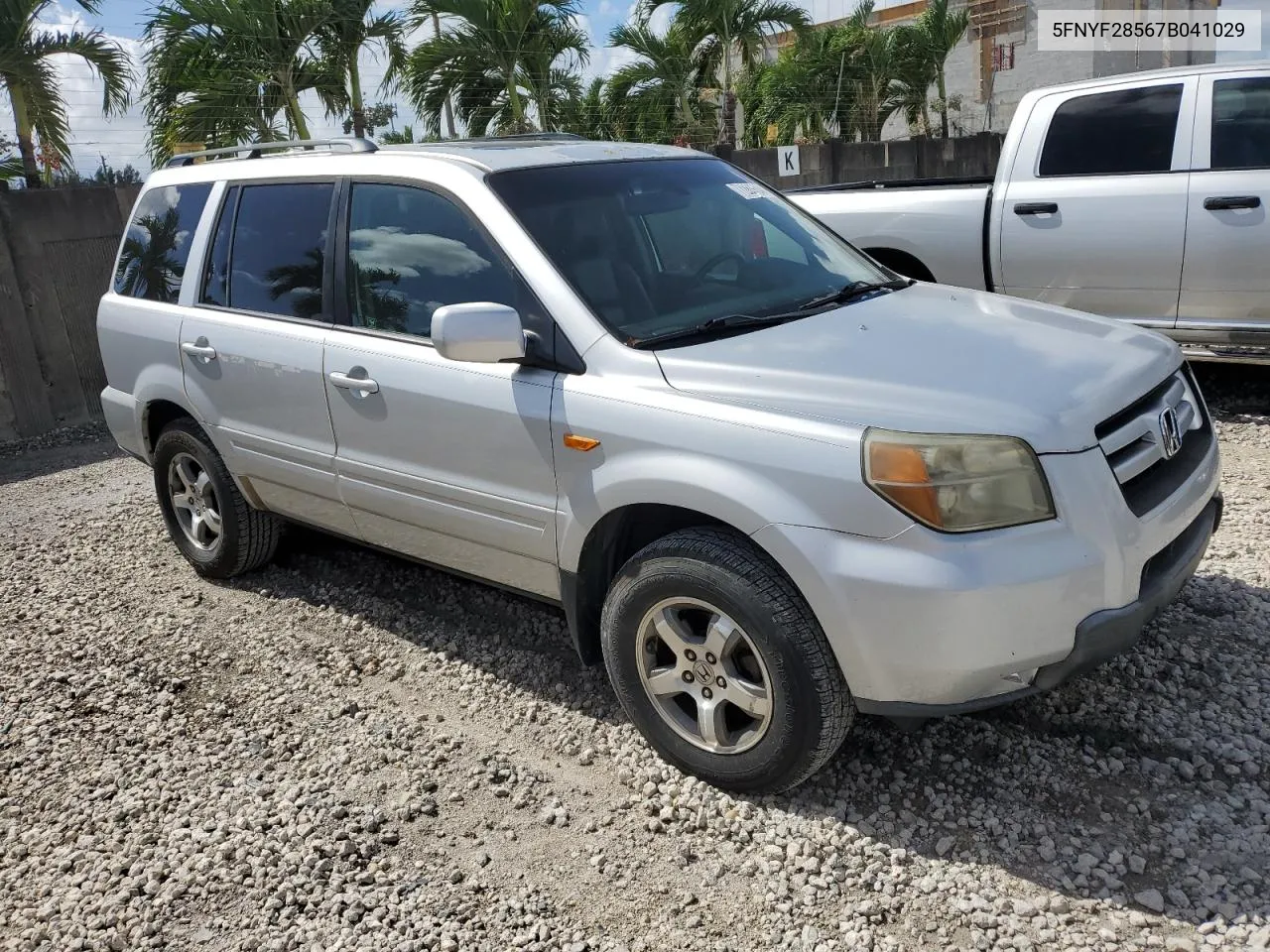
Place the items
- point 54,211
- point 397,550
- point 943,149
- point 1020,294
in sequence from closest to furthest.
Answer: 1. point 397,550
2. point 1020,294
3. point 54,211
4. point 943,149

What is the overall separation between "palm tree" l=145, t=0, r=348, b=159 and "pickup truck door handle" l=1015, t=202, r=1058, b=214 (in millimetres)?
8397

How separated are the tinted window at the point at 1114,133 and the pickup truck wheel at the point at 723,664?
4.71 m

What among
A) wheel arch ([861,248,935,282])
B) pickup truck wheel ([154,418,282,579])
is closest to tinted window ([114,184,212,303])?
pickup truck wheel ([154,418,282,579])

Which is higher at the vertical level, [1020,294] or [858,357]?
[858,357]

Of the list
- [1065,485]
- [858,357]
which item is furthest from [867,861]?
[858,357]

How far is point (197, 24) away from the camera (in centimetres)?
1148

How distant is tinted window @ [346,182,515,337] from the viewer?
3.62 m

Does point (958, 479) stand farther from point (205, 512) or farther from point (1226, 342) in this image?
point (1226, 342)

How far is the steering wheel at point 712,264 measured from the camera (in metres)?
3.68

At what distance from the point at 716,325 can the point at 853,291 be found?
2.30ft

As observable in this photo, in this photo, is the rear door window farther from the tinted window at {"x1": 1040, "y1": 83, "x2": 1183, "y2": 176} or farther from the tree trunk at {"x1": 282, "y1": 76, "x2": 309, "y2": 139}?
the tree trunk at {"x1": 282, "y1": 76, "x2": 309, "y2": 139}

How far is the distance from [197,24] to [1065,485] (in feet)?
37.4

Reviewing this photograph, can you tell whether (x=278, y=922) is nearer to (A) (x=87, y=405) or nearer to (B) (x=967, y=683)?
(B) (x=967, y=683)

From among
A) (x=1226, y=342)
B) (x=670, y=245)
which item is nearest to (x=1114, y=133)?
(x=1226, y=342)
